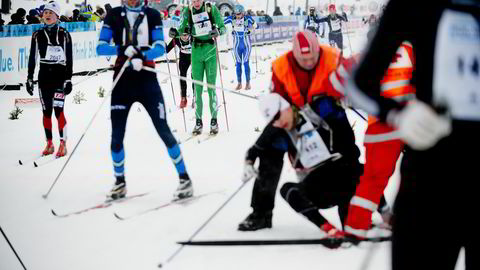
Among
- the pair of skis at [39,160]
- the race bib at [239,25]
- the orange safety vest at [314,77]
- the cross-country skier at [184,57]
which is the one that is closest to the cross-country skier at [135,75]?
the orange safety vest at [314,77]

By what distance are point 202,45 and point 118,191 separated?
3.32m

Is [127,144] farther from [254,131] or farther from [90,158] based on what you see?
[254,131]

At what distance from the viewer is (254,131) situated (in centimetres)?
740

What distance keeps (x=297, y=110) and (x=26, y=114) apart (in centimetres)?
720

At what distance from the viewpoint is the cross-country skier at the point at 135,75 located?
4.32 metres

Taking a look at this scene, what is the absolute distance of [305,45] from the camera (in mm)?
3207

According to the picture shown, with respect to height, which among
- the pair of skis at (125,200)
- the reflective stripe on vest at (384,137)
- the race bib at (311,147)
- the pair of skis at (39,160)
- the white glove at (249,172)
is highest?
the reflective stripe on vest at (384,137)

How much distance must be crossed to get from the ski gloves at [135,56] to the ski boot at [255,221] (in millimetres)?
1589

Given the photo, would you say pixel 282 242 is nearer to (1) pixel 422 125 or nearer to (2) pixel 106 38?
(1) pixel 422 125

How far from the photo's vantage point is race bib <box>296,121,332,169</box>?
3270 mm

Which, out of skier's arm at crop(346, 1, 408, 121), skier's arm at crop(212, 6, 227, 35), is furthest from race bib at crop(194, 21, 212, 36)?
skier's arm at crop(346, 1, 408, 121)

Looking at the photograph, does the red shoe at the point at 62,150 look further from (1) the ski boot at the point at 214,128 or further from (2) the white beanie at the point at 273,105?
(2) the white beanie at the point at 273,105

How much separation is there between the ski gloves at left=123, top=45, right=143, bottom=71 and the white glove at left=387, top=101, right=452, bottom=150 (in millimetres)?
3123

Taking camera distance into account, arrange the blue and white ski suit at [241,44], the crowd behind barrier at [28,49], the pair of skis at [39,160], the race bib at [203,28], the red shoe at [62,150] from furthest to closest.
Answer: the blue and white ski suit at [241,44] → the crowd behind barrier at [28,49] → the race bib at [203,28] → the red shoe at [62,150] → the pair of skis at [39,160]
